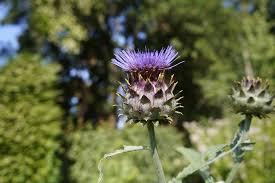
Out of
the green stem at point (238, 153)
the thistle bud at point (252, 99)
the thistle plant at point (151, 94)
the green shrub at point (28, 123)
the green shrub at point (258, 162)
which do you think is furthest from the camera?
the green shrub at point (258, 162)

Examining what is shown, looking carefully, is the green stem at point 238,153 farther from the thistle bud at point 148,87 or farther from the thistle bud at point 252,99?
the thistle bud at point 148,87

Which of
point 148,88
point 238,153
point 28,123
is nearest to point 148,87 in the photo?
point 148,88

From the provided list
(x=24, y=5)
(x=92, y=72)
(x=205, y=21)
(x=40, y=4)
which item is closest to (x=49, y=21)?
(x=40, y=4)

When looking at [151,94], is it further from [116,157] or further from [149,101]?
[116,157]

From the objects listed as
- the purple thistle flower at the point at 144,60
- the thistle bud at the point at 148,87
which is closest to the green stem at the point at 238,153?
the thistle bud at the point at 148,87

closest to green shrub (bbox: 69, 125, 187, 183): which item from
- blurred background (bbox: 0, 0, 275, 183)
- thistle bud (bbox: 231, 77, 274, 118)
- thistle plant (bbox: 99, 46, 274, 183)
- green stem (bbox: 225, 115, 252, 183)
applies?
blurred background (bbox: 0, 0, 275, 183)
